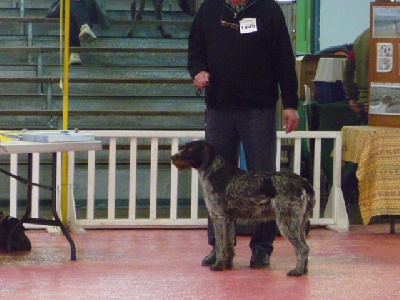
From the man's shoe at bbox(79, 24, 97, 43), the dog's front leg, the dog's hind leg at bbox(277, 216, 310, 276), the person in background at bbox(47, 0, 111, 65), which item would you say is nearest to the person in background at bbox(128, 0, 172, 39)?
the person in background at bbox(47, 0, 111, 65)

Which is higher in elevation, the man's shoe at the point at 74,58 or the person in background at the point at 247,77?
the man's shoe at the point at 74,58

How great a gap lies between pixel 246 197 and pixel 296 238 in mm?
329

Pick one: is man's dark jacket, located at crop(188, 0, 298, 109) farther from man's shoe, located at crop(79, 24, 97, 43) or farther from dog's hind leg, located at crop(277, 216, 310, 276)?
man's shoe, located at crop(79, 24, 97, 43)

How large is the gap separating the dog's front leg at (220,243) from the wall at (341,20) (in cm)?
757

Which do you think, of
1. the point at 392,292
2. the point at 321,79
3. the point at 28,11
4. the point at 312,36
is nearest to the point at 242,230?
the point at 392,292

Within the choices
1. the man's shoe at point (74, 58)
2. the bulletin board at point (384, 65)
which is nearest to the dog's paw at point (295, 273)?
the bulletin board at point (384, 65)

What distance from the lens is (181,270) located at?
452cm

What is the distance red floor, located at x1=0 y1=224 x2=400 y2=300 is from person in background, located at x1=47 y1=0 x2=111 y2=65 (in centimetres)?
351

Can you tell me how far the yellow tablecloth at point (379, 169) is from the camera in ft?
19.0

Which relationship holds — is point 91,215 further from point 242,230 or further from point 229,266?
point 229,266

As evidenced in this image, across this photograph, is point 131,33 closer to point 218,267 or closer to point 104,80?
point 104,80

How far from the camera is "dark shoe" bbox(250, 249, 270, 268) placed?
15.1 feet

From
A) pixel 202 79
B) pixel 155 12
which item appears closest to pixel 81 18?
pixel 155 12

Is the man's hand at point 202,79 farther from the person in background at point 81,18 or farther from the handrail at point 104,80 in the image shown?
the handrail at point 104,80
